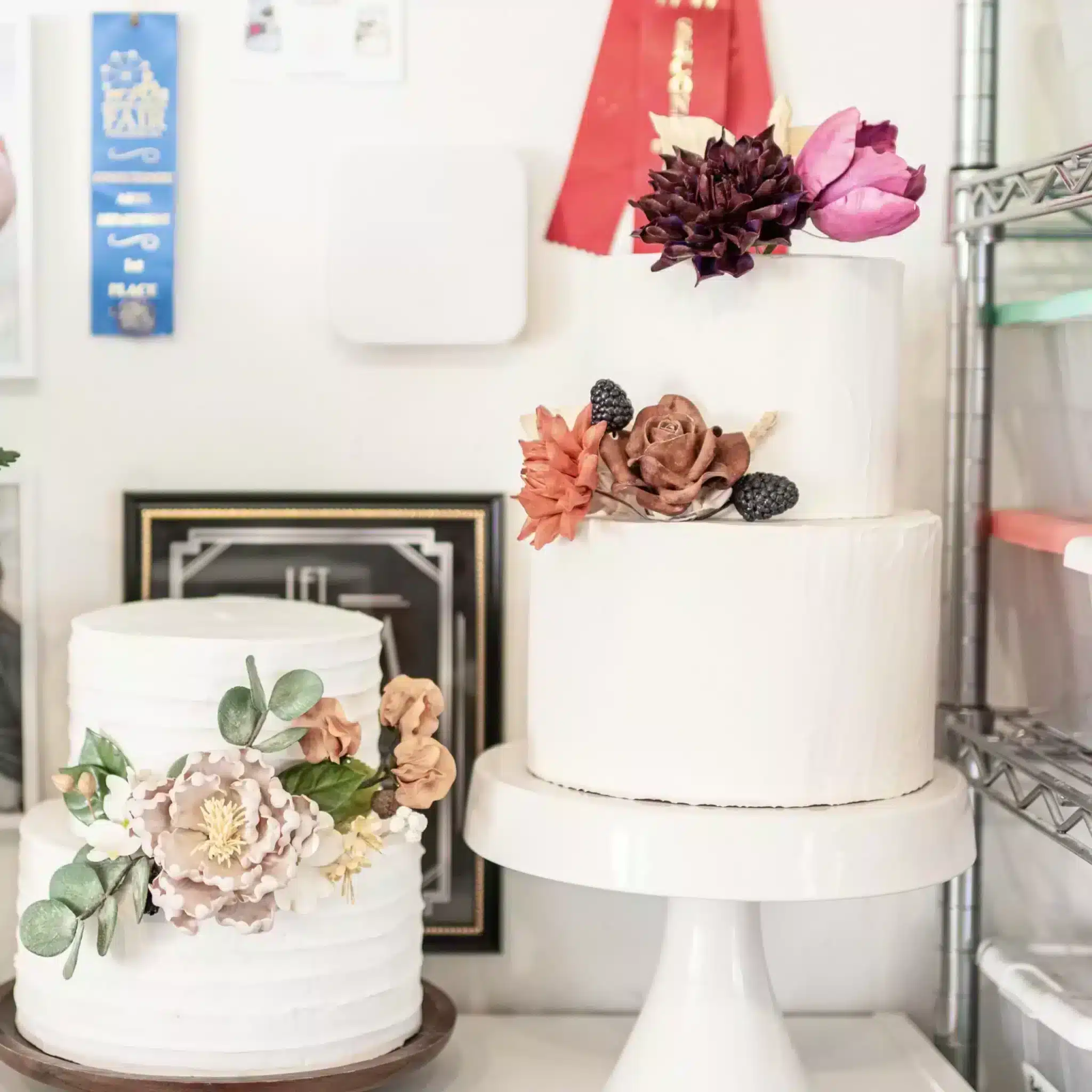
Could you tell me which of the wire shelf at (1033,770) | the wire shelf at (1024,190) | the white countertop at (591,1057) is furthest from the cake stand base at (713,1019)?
the wire shelf at (1024,190)

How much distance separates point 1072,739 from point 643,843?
41 cm

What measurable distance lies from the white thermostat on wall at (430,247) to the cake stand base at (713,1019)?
518 mm

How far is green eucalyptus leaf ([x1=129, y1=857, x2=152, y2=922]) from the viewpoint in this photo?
0.86 m

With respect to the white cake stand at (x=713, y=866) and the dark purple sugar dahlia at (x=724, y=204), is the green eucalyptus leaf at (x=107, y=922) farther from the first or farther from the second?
the dark purple sugar dahlia at (x=724, y=204)

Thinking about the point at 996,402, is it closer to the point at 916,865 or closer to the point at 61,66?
the point at 916,865

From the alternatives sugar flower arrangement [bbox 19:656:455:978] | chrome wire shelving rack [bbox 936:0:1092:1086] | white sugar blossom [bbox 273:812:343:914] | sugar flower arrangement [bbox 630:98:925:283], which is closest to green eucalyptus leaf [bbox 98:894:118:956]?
sugar flower arrangement [bbox 19:656:455:978]

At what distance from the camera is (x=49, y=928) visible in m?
0.87

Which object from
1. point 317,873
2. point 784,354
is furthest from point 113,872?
point 784,354

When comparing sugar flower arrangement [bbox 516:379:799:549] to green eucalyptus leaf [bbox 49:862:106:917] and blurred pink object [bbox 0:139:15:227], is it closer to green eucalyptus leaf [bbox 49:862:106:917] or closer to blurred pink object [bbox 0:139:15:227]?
green eucalyptus leaf [bbox 49:862:106:917]

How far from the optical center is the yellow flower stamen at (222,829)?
2.72 feet

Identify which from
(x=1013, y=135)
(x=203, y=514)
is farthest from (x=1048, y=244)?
(x=203, y=514)

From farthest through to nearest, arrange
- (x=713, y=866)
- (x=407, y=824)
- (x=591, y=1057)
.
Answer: (x=591, y=1057) < (x=407, y=824) < (x=713, y=866)

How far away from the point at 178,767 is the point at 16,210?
559mm

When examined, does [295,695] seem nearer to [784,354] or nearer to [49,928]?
[49,928]
